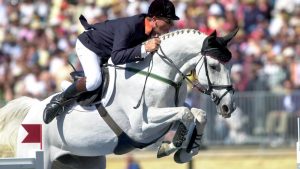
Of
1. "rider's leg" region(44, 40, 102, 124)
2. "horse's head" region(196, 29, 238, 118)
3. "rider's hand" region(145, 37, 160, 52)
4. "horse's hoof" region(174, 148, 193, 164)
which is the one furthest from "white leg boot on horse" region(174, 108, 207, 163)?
"rider's leg" region(44, 40, 102, 124)

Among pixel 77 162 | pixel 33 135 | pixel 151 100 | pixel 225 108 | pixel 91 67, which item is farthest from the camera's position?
pixel 77 162

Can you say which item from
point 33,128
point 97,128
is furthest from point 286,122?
point 33,128

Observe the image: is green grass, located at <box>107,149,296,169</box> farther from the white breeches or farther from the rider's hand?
the rider's hand

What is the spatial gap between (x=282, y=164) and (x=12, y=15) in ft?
24.9

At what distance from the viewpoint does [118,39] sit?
10.5 metres

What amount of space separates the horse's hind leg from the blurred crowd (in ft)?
18.5

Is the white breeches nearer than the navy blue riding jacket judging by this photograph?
No

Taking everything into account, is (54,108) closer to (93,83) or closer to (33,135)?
(93,83)

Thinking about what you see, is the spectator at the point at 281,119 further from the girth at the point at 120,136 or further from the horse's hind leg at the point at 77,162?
the girth at the point at 120,136

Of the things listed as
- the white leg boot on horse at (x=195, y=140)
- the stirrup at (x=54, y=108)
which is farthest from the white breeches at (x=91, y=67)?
the white leg boot on horse at (x=195, y=140)

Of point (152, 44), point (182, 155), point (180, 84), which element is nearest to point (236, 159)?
point (182, 155)

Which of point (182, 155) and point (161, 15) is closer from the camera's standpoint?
point (161, 15)

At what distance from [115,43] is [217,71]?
3.81ft

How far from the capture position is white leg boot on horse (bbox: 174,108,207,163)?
10430 millimetres
